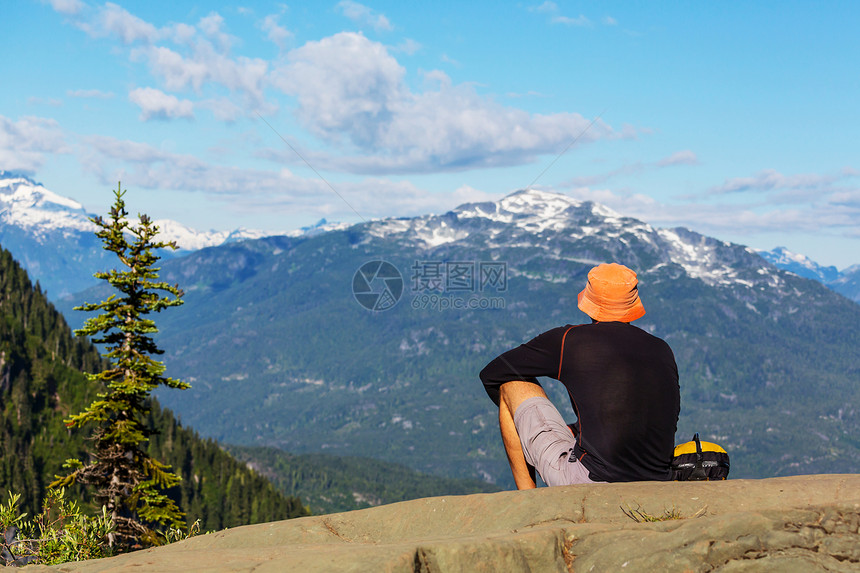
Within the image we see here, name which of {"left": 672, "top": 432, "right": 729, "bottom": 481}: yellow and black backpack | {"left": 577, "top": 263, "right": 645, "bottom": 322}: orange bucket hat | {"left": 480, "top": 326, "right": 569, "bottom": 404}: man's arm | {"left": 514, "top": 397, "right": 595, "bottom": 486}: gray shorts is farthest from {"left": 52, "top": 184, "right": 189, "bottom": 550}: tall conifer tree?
{"left": 672, "top": 432, "right": 729, "bottom": 481}: yellow and black backpack

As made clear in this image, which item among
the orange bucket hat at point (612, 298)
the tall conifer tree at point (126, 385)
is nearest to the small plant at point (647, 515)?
the orange bucket hat at point (612, 298)

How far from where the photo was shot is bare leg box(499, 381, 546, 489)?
36.6 ft

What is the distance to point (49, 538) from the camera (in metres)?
10.7

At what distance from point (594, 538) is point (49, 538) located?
8.83 m

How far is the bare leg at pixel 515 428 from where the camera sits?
11.2m

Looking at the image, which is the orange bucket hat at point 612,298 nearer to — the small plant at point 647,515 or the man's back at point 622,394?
the man's back at point 622,394

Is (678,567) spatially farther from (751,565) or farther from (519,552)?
(519,552)

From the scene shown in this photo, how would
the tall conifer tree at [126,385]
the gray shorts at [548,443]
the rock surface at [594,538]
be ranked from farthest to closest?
1. the tall conifer tree at [126,385]
2. the gray shorts at [548,443]
3. the rock surface at [594,538]

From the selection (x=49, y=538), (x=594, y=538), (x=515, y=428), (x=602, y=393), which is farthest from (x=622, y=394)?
(x=49, y=538)

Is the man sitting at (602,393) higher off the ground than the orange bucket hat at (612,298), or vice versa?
the orange bucket hat at (612,298)

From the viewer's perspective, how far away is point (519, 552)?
7445 mm

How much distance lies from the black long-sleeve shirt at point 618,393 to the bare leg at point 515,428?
2.84ft

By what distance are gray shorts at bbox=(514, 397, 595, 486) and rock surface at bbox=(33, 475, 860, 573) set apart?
0.55 metres

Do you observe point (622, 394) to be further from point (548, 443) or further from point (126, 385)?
point (126, 385)
